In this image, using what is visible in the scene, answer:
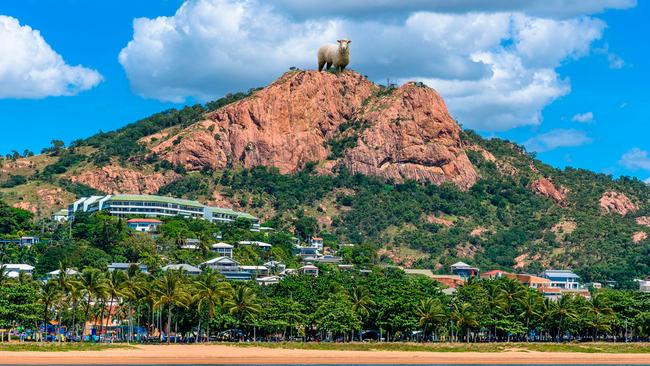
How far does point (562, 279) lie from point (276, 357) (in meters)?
93.9

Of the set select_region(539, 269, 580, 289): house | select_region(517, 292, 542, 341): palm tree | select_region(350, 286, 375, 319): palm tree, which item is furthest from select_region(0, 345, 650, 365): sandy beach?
select_region(539, 269, 580, 289): house

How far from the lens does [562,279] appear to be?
191500mm

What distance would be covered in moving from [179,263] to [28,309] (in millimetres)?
56578

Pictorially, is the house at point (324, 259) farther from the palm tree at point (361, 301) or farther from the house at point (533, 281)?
the palm tree at point (361, 301)

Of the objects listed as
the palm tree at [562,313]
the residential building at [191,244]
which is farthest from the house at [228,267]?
the palm tree at [562,313]

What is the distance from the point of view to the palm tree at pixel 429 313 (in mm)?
122444

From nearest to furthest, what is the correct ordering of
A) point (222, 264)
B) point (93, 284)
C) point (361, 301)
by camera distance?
point (93, 284)
point (361, 301)
point (222, 264)

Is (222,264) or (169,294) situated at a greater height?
(222,264)

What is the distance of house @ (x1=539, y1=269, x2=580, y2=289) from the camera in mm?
189875

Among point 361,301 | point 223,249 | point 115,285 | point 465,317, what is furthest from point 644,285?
point 115,285

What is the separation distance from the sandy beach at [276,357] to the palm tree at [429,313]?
749cm

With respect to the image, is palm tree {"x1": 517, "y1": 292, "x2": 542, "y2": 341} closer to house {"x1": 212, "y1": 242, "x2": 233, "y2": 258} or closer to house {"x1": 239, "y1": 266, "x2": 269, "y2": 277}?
house {"x1": 239, "y1": 266, "x2": 269, "y2": 277}

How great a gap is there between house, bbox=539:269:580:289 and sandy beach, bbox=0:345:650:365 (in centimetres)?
7117

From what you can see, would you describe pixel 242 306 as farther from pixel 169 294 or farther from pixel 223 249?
pixel 223 249
